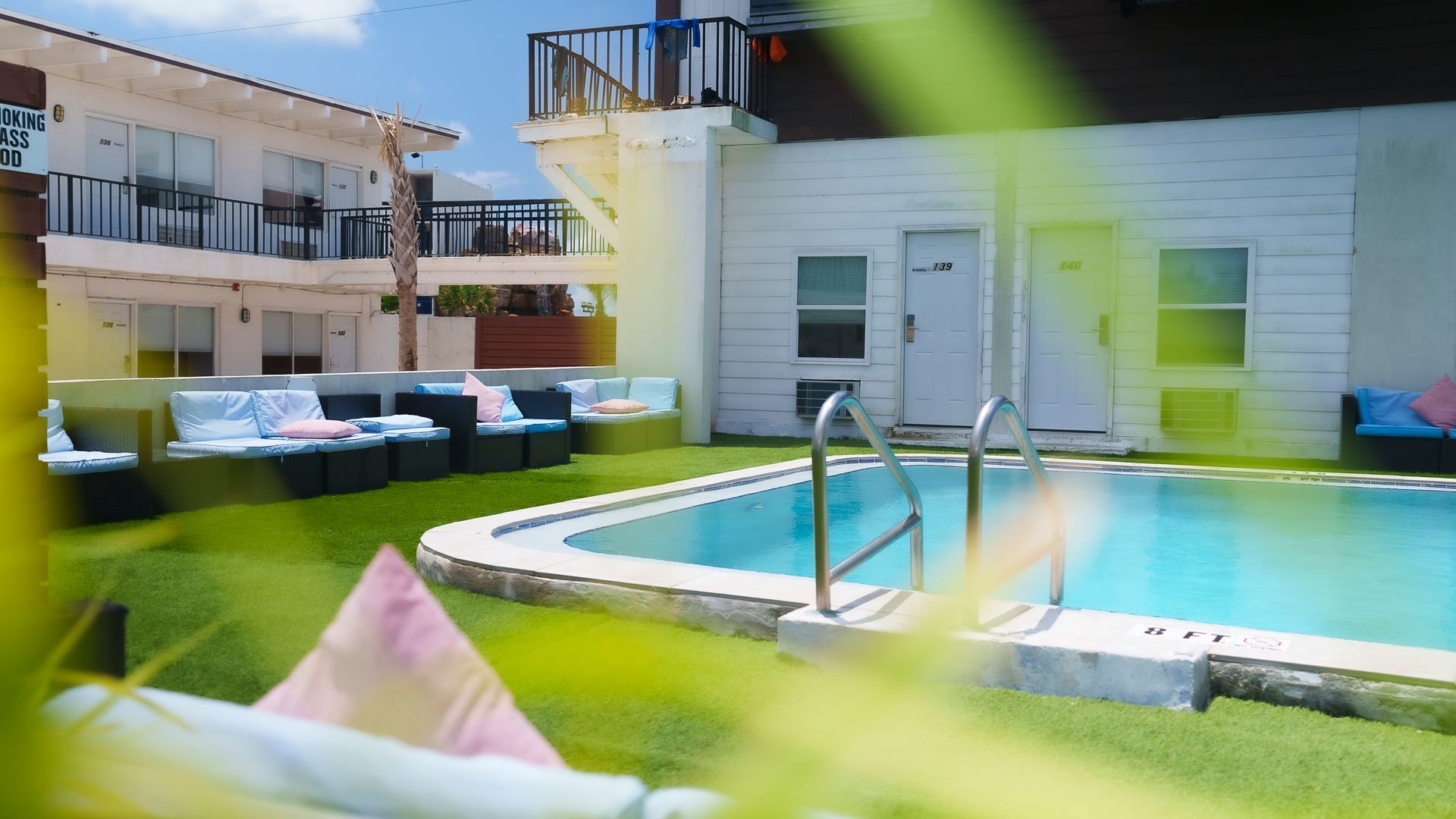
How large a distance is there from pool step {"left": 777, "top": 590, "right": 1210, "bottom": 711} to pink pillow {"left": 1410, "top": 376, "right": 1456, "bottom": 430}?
22.8 ft

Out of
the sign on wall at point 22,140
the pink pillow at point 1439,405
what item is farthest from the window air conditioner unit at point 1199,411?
the sign on wall at point 22,140

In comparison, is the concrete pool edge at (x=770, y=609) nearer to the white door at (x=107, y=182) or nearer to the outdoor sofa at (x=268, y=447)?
the outdoor sofa at (x=268, y=447)

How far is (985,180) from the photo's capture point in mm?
11172

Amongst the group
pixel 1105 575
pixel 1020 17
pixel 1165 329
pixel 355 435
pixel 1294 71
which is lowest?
pixel 1105 575

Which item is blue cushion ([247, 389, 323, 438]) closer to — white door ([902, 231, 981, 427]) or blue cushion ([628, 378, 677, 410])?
blue cushion ([628, 378, 677, 410])

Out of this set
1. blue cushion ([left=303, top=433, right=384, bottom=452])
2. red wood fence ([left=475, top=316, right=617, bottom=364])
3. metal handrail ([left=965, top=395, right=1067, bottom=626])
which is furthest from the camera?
red wood fence ([left=475, top=316, right=617, bottom=364])

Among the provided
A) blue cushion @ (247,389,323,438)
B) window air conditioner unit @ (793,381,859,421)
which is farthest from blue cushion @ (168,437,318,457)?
window air conditioner unit @ (793,381,859,421)

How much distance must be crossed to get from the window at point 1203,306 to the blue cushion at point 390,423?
22.3 feet

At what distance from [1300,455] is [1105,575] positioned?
546cm

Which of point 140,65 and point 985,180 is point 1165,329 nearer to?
point 985,180

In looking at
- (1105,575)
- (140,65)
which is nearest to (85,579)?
(1105,575)

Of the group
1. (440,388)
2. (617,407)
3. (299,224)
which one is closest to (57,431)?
(440,388)

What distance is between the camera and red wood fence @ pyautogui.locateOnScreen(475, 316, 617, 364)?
57.2 ft

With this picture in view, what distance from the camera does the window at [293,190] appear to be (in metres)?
17.6
